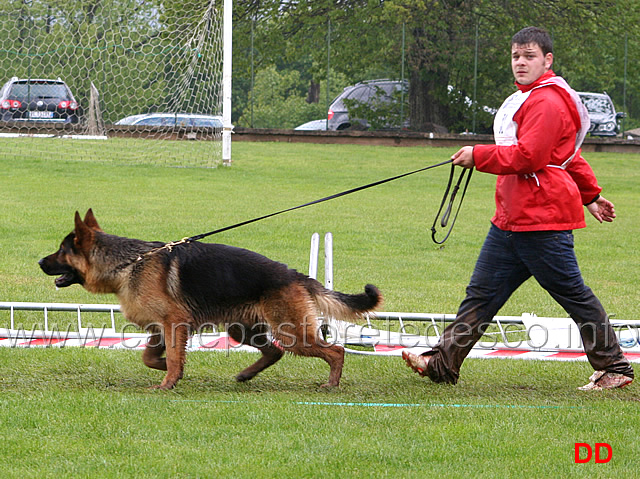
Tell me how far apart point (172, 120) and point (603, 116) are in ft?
46.8

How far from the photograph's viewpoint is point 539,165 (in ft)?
15.7

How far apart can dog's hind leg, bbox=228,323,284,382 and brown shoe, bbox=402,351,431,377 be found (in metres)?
0.81

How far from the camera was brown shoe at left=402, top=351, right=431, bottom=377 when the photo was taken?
543cm

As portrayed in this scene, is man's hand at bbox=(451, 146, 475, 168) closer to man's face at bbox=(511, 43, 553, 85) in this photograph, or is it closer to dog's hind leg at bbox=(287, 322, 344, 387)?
man's face at bbox=(511, 43, 553, 85)

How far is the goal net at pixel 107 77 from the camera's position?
18.4 m

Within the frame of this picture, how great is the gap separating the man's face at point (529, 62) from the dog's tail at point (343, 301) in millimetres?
1536

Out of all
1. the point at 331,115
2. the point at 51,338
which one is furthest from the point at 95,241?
the point at 331,115

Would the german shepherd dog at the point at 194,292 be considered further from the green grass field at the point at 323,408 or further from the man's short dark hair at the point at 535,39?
the man's short dark hair at the point at 535,39

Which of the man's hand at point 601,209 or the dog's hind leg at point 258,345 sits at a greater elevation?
the man's hand at point 601,209

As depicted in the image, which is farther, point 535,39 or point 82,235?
point 82,235

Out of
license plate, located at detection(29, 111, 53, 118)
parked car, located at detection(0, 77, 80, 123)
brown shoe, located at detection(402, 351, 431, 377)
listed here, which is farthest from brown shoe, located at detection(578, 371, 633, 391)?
license plate, located at detection(29, 111, 53, 118)

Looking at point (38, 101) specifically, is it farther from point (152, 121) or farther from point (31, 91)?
point (152, 121)

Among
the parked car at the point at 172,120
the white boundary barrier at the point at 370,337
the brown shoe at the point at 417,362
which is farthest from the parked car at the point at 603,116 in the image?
the brown shoe at the point at 417,362

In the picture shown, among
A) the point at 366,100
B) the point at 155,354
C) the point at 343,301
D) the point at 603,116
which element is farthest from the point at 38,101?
the point at 603,116
